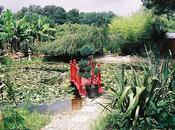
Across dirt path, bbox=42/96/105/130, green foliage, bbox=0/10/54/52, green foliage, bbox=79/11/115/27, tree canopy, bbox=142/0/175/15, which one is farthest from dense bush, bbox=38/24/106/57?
green foliage, bbox=79/11/115/27

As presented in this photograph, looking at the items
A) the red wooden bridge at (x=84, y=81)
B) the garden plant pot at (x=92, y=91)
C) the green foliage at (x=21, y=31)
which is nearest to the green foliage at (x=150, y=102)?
the garden plant pot at (x=92, y=91)

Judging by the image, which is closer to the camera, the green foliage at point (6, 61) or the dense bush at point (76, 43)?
the green foliage at point (6, 61)

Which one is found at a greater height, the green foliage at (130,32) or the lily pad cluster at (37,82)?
the green foliage at (130,32)

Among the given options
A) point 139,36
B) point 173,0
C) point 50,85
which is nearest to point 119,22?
point 139,36

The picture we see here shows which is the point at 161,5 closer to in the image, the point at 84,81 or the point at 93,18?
the point at 84,81

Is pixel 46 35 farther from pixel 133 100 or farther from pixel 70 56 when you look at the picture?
pixel 133 100

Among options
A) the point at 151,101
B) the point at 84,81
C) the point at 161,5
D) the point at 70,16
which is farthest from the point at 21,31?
the point at 151,101

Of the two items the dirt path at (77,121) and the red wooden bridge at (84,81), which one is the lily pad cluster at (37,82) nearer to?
the red wooden bridge at (84,81)

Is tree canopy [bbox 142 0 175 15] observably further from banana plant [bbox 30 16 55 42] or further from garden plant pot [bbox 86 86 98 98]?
garden plant pot [bbox 86 86 98 98]

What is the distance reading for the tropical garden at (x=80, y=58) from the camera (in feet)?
23.4

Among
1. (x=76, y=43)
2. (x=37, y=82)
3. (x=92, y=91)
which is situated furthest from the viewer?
(x=76, y=43)

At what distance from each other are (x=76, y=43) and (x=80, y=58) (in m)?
1.00

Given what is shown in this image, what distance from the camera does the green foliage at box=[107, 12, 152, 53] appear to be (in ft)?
89.8

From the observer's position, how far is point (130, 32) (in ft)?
90.9
